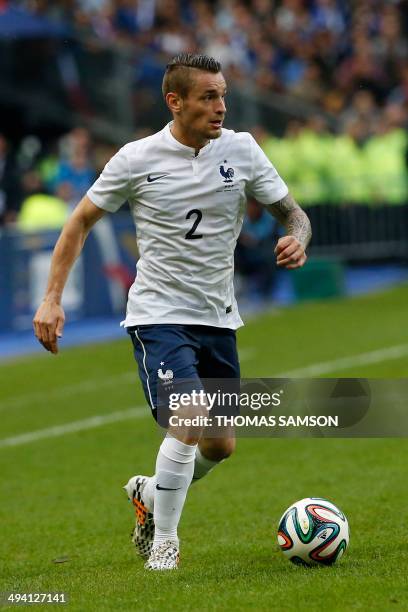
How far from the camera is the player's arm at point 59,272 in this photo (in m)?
6.23

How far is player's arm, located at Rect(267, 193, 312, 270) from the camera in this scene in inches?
245

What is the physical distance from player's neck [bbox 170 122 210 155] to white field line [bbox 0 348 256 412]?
6.74m

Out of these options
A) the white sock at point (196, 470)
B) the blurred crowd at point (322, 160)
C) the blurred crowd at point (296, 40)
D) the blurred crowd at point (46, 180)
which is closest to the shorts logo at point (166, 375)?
the white sock at point (196, 470)

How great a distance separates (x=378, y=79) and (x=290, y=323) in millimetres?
11252

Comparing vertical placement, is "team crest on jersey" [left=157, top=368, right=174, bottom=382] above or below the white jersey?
below

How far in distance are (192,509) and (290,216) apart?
2.33 metres

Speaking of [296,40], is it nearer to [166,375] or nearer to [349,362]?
[349,362]

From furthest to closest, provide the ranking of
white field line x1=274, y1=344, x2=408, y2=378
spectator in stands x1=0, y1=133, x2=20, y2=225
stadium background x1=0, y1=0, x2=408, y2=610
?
spectator in stands x1=0, y1=133, x2=20, y2=225 < white field line x1=274, y1=344, x2=408, y2=378 < stadium background x1=0, y1=0, x2=408, y2=610

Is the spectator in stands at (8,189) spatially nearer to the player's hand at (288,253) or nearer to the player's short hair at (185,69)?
the player's short hair at (185,69)

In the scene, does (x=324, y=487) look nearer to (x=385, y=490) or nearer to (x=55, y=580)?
(x=385, y=490)

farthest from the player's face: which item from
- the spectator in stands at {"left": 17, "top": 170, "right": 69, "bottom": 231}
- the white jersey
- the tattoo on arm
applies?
the spectator in stands at {"left": 17, "top": 170, "right": 69, "bottom": 231}

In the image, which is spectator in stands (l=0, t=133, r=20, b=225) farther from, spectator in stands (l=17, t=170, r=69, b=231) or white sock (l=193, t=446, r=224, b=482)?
white sock (l=193, t=446, r=224, b=482)

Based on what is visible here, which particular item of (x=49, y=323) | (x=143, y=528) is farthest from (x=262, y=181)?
(x=143, y=528)

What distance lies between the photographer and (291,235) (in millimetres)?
6406
